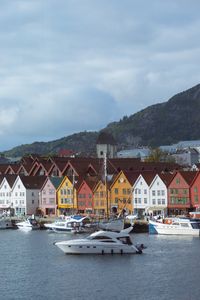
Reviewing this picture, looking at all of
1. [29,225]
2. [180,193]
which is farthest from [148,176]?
[29,225]

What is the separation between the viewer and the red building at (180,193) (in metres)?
106

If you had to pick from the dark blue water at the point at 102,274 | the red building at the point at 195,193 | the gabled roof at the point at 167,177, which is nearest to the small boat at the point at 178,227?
the dark blue water at the point at 102,274

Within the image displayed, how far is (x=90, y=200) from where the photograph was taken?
11875 centimetres

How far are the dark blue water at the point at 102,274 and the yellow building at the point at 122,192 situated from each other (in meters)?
38.0

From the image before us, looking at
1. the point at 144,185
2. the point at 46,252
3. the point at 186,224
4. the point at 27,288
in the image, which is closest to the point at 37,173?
the point at 144,185

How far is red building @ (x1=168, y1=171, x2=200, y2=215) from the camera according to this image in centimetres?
10638

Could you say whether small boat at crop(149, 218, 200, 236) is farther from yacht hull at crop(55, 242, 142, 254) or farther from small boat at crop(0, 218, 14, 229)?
small boat at crop(0, 218, 14, 229)

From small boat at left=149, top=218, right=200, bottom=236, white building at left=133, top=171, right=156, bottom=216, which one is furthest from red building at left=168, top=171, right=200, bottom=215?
small boat at left=149, top=218, right=200, bottom=236

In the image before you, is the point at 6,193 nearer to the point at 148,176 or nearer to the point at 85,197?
the point at 85,197

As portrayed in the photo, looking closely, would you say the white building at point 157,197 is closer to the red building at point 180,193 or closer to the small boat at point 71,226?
the red building at point 180,193

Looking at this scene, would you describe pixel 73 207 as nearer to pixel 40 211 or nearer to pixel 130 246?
pixel 40 211

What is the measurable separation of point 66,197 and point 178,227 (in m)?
40.8

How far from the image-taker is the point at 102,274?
179 ft

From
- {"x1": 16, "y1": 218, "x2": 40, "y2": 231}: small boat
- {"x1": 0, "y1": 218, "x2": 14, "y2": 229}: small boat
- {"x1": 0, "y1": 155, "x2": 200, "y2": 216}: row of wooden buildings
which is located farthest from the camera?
{"x1": 0, "y1": 218, "x2": 14, "y2": 229}: small boat
